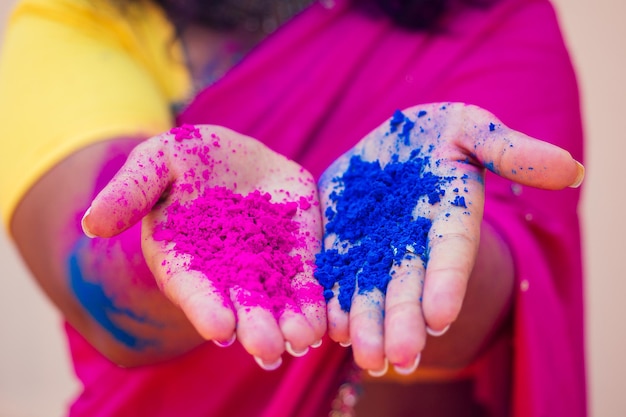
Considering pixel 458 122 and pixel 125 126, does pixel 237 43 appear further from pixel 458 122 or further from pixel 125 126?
pixel 458 122

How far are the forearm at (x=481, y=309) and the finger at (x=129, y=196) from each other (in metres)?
0.27

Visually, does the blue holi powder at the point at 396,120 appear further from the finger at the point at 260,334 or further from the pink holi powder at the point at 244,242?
the finger at the point at 260,334

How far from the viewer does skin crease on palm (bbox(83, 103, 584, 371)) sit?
0.36 metres

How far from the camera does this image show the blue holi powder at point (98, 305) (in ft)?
1.74

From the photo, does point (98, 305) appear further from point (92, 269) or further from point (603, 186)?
point (603, 186)

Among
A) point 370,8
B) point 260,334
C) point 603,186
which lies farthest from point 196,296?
point 603,186

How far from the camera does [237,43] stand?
0.80 meters

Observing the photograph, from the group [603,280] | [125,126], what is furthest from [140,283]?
[603,280]

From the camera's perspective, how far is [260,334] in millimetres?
363

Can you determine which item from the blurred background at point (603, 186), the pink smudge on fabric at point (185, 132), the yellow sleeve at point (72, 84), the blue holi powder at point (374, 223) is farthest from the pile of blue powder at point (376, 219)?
the blurred background at point (603, 186)

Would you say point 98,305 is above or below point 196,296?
below

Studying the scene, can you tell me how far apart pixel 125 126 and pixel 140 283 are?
19cm

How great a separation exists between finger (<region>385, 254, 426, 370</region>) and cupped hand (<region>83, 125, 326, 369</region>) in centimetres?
5

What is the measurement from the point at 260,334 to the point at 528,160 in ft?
0.72
